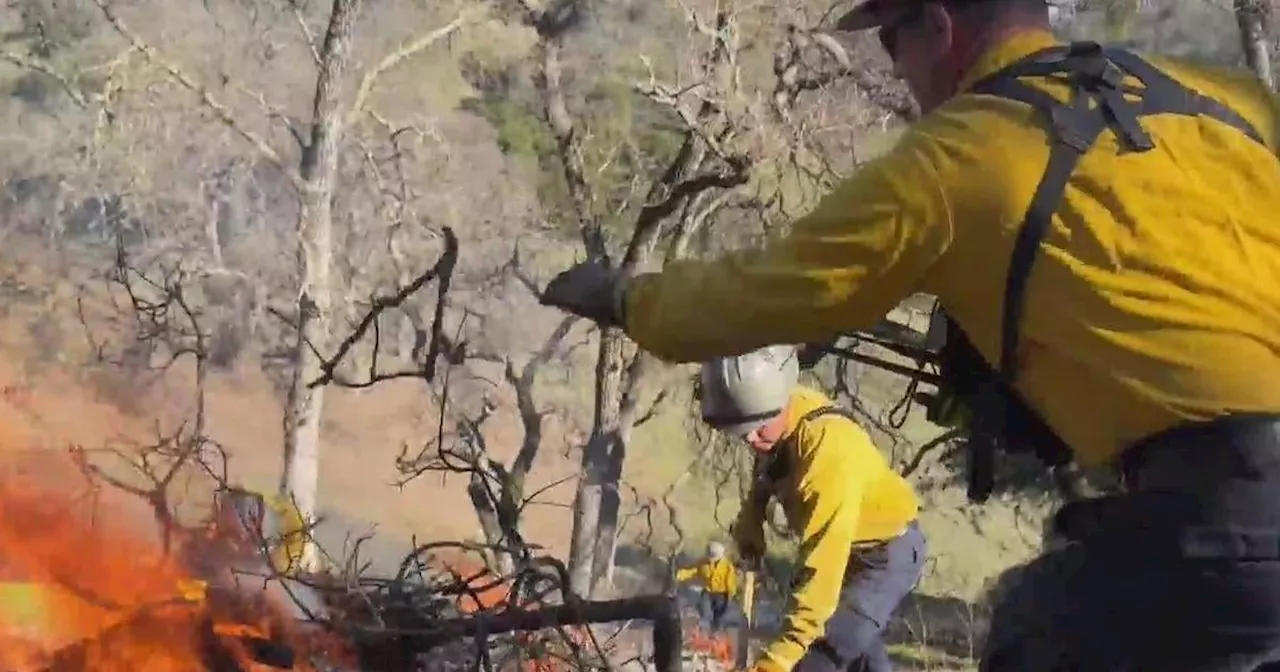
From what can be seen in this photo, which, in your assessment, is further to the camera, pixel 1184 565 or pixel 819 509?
pixel 819 509

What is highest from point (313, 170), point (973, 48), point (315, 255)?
point (313, 170)

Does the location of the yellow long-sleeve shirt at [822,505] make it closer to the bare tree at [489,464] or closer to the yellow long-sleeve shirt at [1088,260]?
the bare tree at [489,464]

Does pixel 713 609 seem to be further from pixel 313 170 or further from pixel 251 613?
pixel 313 170

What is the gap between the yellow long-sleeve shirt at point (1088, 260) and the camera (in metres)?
2.54

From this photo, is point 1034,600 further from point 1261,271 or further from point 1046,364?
point 1261,271

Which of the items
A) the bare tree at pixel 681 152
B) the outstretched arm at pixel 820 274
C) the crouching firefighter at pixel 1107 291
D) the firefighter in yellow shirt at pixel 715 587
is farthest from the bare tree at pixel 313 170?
the crouching firefighter at pixel 1107 291

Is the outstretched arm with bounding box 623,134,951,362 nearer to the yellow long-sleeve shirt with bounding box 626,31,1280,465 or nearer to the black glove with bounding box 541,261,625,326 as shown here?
the yellow long-sleeve shirt with bounding box 626,31,1280,465

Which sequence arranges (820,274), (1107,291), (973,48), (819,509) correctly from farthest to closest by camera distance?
1. (819,509)
2. (973,48)
3. (820,274)
4. (1107,291)

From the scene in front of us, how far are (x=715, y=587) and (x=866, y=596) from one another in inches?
105

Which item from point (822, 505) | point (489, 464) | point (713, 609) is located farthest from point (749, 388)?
point (713, 609)

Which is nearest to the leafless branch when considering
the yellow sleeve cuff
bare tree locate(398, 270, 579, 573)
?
bare tree locate(398, 270, 579, 573)

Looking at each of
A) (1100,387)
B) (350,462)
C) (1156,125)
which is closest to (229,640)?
(1100,387)

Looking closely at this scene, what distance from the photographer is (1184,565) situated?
2633mm

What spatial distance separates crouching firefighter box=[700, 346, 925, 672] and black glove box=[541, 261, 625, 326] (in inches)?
88.5
